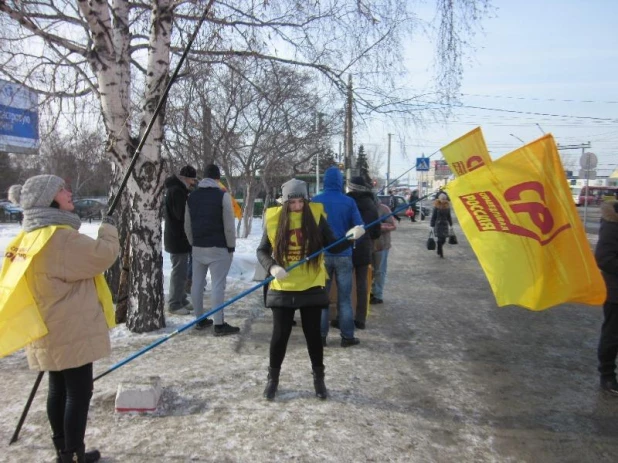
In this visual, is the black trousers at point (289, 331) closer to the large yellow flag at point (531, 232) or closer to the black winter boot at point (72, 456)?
the large yellow flag at point (531, 232)

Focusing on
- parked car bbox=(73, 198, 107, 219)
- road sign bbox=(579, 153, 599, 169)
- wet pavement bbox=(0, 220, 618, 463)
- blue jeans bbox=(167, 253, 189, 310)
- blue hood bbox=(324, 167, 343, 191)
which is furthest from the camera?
parked car bbox=(73, 198, 107, 219)

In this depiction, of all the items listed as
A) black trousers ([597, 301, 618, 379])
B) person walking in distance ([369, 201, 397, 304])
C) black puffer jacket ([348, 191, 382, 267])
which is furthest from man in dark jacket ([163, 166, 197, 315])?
black trousers ([597, 301, 618, 379])

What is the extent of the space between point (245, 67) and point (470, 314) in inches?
197

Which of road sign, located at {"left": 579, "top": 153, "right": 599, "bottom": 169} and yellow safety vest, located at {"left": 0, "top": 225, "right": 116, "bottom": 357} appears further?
road sign, located at {"left": 579, "top": 153, "right": 599, "bottom": 169}

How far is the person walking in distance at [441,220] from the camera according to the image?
39.3 feet

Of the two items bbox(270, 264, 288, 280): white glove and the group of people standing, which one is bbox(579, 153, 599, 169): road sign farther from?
Answer: bbox(270, 264, 288, 280): white glove

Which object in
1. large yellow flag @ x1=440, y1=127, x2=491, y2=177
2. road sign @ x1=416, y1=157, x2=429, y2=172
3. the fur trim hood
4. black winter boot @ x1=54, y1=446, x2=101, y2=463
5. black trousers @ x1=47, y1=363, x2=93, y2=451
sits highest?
road sign @ x1=416, y1=157, x2=429, y2=172

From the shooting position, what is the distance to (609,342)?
4.00 meters

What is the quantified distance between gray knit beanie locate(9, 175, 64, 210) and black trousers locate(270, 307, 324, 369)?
1.78 metres

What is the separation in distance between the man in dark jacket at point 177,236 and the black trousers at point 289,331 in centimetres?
295

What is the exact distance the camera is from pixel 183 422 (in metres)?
3.49

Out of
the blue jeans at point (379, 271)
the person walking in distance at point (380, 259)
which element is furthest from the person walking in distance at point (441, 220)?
the blue jeans at point (379, 271)

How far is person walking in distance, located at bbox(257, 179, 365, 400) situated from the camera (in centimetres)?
373

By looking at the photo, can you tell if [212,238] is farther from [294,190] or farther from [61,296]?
[61,296]
